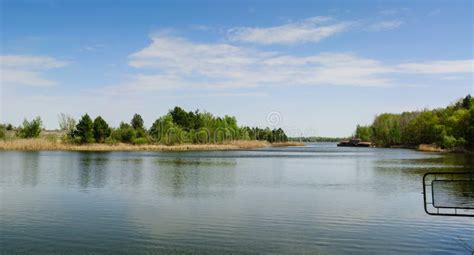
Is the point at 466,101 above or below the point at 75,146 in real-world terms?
above

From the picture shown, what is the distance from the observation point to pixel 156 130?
327 feet

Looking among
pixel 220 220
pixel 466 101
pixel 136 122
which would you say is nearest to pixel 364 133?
pixel 466 101

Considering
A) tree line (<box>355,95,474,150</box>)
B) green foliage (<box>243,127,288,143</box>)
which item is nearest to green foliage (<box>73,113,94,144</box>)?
tree line (<box>355,95,474,150</box>)

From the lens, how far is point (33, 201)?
20.2 metres

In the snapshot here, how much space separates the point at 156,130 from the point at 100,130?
14.8 m

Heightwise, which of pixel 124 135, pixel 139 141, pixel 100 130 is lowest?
pixel 139 141

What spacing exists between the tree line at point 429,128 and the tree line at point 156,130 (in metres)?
48.0

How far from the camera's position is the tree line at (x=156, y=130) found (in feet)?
286

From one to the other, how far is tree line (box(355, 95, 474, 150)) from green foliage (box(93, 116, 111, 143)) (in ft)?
215

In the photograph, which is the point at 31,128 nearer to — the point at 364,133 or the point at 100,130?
the point at 100,130

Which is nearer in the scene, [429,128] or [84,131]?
[84,131]

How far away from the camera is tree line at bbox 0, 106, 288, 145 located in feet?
286

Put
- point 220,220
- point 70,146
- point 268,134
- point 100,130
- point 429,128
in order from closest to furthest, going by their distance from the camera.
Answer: point 220,220 < point 70,146 < point 100,130 < point 429,128 < point 268,134

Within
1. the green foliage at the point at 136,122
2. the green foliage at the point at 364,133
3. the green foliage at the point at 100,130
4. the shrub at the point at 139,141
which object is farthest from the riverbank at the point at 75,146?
the green foliage at the point at 364,133
